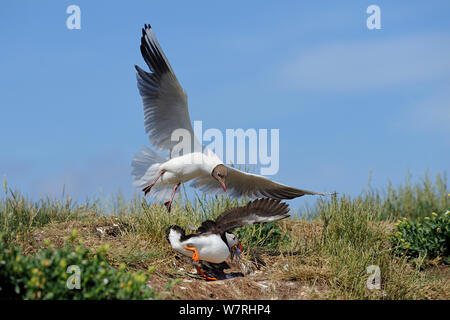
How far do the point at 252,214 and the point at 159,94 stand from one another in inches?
96.4

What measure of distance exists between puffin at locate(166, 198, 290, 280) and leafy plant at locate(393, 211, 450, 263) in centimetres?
264

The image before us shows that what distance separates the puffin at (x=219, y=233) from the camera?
5.85 meters

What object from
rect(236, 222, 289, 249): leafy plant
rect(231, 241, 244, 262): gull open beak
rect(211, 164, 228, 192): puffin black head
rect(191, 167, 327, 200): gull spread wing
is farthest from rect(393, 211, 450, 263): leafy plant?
rect(211, 164, 228, 192): puffin black head

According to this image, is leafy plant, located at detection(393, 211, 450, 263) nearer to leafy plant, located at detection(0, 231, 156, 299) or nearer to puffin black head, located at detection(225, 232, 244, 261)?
puffin black head, located at detection(225, 232, 244, 261)

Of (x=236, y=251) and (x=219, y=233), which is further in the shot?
(x=236, y=251)

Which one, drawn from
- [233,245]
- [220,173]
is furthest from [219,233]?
[220,173]

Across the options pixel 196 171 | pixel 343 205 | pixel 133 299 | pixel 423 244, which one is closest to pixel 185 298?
pixel 133 299

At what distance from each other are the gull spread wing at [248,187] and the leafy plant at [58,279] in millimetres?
3537

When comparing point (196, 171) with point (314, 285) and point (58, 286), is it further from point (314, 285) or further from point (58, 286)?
point (58, 286)

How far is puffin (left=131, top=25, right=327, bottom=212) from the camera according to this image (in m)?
7.45

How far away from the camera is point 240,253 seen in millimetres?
6566

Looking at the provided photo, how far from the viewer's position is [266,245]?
25.4 feet

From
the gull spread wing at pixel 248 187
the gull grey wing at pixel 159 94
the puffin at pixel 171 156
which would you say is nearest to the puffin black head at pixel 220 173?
the puffin at pixel 171 156

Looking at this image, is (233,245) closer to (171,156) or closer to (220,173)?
(220,173)
